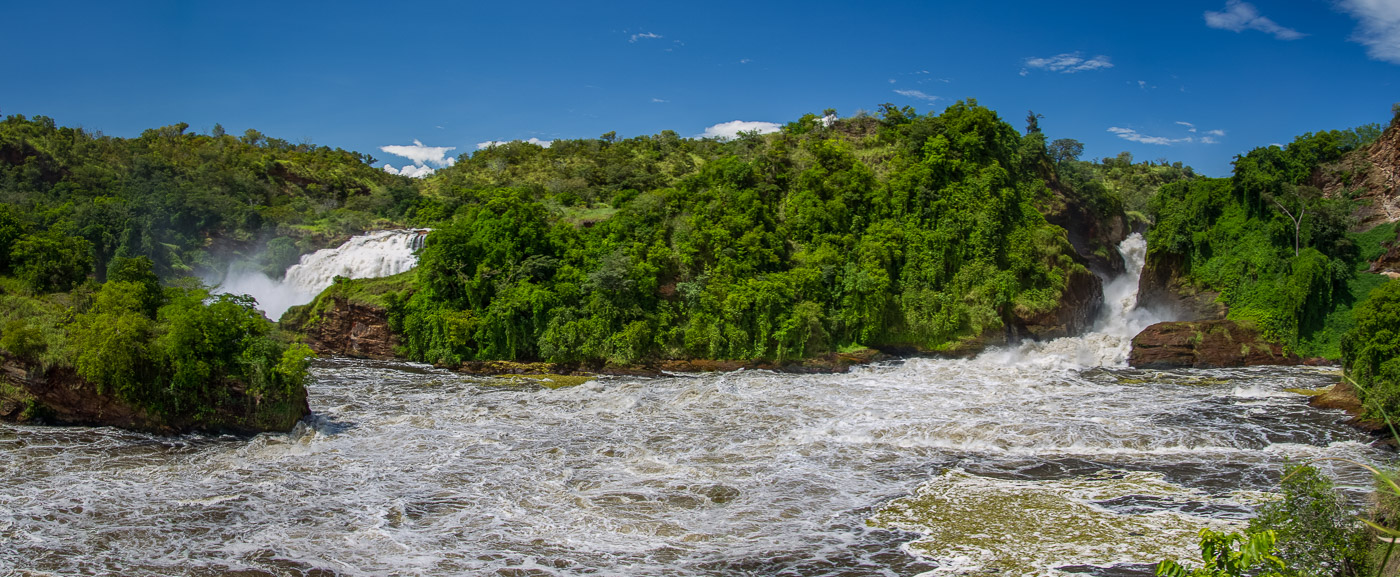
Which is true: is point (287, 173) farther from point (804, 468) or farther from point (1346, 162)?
point (1346, 162)

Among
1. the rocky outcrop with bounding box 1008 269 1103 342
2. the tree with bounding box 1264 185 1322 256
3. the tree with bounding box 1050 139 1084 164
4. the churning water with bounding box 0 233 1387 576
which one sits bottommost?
the churning water with bounding box 0 233 1387 576

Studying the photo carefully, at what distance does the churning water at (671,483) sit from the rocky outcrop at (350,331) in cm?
717

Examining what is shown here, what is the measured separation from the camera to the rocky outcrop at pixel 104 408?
20250mm

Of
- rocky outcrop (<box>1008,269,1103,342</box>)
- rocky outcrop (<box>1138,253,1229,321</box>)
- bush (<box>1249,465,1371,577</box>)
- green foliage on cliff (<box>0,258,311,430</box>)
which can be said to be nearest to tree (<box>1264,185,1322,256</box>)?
rocky outcrop (<box>1138,253,1229,321</box>)

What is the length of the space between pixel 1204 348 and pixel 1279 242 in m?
7.85

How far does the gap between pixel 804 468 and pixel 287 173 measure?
62.8m

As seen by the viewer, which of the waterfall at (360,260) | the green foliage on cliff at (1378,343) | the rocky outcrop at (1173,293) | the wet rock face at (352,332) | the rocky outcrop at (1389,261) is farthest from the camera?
the waterfall at (360,260)

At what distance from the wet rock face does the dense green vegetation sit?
35.3 m

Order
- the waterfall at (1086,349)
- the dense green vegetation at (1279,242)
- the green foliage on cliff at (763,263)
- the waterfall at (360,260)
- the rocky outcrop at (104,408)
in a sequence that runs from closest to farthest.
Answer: the rocky outcrop at (104,408), the green foliage on cliff at (763,263), the waterfall at (1086,349), the dense green vegetation at (1279,242), the waterfall at (360,260)

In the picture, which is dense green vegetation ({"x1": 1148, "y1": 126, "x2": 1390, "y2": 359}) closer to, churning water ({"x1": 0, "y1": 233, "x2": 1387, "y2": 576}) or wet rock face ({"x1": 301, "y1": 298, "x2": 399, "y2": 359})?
churning water ({"x1": 0, "y1": 233, "x2": 1387, "y2": 576})

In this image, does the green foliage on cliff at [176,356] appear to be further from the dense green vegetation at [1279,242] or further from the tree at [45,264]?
the dense green vegetation at [1279,242]

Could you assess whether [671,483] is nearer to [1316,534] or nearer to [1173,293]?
[1316,534]

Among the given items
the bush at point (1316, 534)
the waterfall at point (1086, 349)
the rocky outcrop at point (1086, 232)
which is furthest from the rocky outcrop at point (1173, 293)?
the bush at point (1316, 534)

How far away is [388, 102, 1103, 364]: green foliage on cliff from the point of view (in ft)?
105
